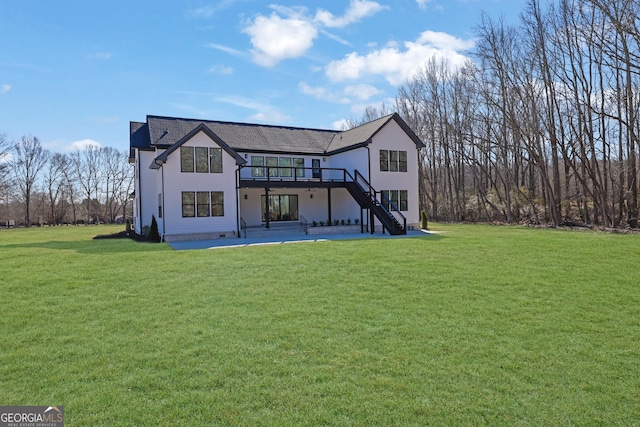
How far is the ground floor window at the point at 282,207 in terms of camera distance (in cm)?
2209

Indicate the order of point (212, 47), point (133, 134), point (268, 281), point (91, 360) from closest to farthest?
1. point (91, 360)
2. point (268, 281)
3. point (212, 47)
4. point (133, 134)

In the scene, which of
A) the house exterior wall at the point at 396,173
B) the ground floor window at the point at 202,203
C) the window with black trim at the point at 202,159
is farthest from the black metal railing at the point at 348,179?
the window with black trim at the point at 202,159

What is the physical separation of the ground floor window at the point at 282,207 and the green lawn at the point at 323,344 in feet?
42.0

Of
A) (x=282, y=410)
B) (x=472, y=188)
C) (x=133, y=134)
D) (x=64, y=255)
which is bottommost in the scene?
(x=282, y=410)

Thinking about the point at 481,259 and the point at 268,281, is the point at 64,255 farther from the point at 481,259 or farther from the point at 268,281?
the point at 481,259

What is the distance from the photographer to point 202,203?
712 inches

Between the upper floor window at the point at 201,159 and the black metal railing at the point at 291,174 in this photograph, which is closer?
the upper floor window at the point at 201,159

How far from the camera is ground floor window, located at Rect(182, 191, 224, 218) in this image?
58.3ft

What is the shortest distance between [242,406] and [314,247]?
9609 millimetres

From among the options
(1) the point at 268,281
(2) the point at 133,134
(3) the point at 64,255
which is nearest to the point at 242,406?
(1) the point at 268,281

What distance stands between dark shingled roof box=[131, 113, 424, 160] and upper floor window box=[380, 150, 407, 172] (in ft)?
4.39

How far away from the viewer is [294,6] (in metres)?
13.3

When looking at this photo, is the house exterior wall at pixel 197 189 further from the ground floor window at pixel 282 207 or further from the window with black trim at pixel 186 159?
the ground floor window at pixel 282 207

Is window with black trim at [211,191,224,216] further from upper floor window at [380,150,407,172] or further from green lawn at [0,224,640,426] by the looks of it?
upper floor window at [380,150,407,172]
